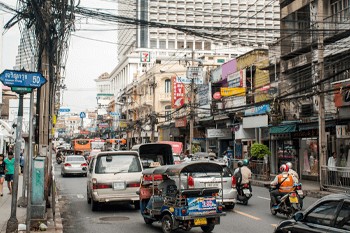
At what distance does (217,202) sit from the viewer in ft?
36.0

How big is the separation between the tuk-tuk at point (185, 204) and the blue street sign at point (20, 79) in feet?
11.8

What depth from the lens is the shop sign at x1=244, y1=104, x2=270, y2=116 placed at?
31744mm

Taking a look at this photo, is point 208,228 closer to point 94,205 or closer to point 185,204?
point 185,204

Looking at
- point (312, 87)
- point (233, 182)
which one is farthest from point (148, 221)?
point (312, 87)

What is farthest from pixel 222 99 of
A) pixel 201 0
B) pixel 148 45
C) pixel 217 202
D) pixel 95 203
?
pixel 148 45

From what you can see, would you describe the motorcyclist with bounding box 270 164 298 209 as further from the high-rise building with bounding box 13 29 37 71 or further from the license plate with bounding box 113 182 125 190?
the high-rise building with bounding box 13 29 37 71

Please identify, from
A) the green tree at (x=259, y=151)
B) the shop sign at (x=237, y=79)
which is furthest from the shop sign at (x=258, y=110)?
the green tree at (x=259, y=151)

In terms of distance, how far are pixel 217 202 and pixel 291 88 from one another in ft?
67.7

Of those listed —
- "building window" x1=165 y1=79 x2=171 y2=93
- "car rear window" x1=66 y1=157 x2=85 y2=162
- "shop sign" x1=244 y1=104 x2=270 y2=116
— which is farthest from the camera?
"building window" x1=165 y1=79 x2=171 y2=93

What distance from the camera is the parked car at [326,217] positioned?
641 cm

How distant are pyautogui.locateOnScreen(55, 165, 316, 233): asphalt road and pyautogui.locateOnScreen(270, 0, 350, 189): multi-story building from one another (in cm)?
773

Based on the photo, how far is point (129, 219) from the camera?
13805mm

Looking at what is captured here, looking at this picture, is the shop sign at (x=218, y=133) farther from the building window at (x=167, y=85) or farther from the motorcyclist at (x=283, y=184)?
the building window at (x=167, y=85)

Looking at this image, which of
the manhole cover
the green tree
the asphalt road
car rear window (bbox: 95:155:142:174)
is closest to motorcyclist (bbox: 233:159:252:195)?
the asphalt road
